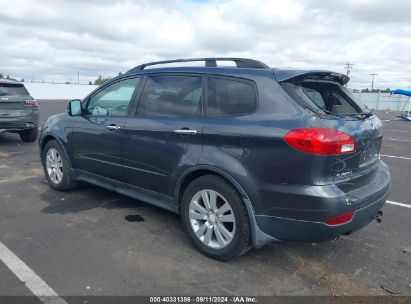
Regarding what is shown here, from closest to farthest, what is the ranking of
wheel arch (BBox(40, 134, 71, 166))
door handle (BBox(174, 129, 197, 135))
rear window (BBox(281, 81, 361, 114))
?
rear window (BBox(281, 81, 361, 114)) → door handle (BBox(174, 129, 197, 135)) → wheel arch (BBox(40, 134, 71, 166))

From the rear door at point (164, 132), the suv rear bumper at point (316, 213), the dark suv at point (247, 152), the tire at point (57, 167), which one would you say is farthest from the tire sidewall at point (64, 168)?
the suv rear bumper at point (316, 213)

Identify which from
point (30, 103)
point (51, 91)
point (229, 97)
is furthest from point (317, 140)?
point (51, 91)

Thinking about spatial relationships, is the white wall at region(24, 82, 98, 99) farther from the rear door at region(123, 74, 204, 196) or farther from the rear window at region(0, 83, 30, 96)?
the rear door at region(123, 74, 204, 196)

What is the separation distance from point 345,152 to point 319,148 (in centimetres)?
29

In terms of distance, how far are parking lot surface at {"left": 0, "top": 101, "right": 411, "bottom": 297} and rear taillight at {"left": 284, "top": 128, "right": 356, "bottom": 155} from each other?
1120 mm

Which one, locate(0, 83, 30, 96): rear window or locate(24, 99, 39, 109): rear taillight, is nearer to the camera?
locate(0, 83, 30, 96): rear window

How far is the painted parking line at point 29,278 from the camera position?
2887 mm

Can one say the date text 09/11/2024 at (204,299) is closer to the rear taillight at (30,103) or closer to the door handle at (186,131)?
the door handle at (186,131)

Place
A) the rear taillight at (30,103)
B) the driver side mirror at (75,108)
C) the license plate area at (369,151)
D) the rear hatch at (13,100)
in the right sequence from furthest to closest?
the rear taillight at (30,103) → the rear hatch at (13,100) → the driver side mirror at (75,108) → the license plate area at (369,151)

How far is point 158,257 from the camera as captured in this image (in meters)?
3.58

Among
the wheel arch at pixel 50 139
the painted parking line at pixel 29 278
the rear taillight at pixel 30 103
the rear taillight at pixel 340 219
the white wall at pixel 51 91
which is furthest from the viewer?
the white wall at pixel 51 91

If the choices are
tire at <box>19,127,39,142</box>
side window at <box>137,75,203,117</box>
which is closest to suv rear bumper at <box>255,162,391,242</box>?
side window at <box>137,75,203,117</box>

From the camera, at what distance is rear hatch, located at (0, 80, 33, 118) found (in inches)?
363

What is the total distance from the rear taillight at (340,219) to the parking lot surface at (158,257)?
1.82 feet
